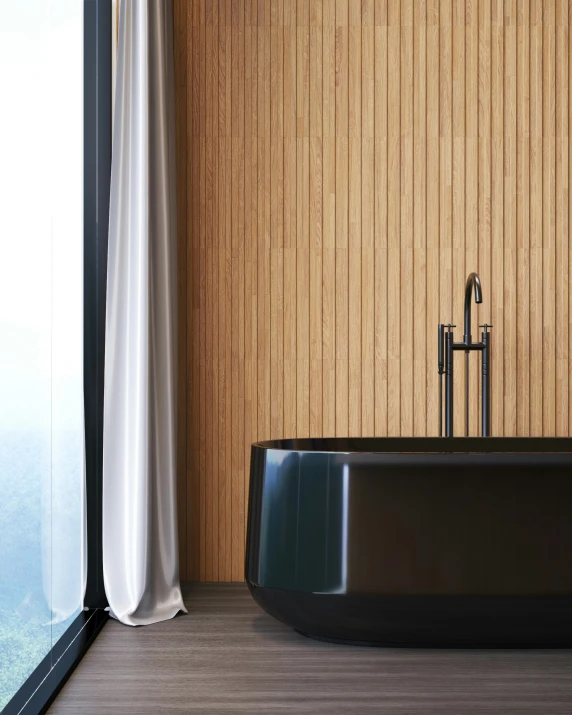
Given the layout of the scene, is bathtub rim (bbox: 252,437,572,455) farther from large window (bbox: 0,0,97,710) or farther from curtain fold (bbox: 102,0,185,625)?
large window (bbox: 0,0,97,710)

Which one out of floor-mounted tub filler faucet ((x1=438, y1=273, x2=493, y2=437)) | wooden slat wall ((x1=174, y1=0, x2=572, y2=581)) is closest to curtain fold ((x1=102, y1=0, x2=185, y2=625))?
wooden slat wall ((x1=174, y1=0, x2=572, y2=581))

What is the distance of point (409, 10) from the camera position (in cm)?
314

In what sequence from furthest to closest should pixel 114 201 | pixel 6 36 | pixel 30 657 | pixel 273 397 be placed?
pixel 273 397, pixel 114 201, pixel 30 657, pixel 6 36

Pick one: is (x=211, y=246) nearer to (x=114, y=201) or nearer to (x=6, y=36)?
(x=114, y=201)

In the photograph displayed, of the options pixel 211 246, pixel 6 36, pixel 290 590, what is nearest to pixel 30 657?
pixel 290 590

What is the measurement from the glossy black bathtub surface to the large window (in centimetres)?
68

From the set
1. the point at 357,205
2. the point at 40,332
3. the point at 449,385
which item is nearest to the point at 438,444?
the point at 449,385

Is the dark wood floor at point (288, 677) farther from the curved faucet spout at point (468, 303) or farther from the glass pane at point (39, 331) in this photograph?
the curved faucet spout at point (468, 303)

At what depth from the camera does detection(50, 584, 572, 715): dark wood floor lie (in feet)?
6.15

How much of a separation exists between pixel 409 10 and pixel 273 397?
5.28ft

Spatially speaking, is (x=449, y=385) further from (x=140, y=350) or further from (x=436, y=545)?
(x=140, y=350)

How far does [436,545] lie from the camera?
7.04ft

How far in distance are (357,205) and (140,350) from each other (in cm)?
110

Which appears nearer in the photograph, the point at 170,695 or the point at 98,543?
the point at 170,695
